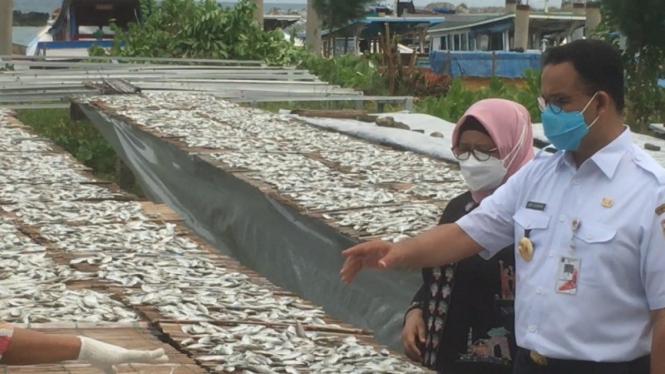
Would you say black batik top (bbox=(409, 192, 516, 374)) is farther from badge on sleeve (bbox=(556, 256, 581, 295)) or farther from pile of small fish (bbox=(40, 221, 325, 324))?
badge on sleeve (bbox=(556, 256, 581, 295))

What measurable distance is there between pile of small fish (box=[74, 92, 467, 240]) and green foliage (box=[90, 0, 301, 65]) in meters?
6.57

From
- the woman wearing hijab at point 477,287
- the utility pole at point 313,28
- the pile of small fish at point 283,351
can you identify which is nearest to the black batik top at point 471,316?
the woman wearing hijab at point 477,287

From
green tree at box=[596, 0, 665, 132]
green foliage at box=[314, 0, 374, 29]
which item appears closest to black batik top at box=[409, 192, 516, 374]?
green tree at box=[596, 0, 665, 132]

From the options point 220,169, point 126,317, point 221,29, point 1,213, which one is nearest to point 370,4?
point 221,29

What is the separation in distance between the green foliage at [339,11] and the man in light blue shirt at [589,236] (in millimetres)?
21921

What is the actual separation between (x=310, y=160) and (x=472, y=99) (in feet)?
21.4

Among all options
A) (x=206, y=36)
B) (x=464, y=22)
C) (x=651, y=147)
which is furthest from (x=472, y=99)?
(x=464, y=22)

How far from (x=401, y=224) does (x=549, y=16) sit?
4142 centimetres

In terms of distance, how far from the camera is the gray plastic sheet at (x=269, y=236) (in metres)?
5.59

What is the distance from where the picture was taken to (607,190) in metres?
2.78

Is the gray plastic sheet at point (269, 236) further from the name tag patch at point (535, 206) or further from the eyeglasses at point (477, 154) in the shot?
the name tag patch at point (535, 206)

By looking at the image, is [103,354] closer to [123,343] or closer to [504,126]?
[123,343]

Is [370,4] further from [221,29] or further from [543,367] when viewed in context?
[543,367]

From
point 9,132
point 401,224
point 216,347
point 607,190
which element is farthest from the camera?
point 9,132
